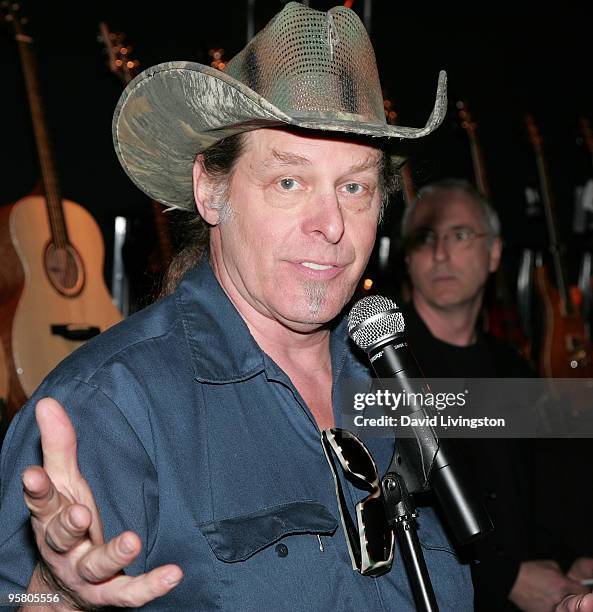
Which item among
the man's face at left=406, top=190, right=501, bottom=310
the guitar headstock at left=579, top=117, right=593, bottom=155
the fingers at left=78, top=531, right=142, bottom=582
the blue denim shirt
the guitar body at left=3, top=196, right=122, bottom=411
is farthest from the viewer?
the guitar headstock at left=579, top=117, right=593, bottom=155

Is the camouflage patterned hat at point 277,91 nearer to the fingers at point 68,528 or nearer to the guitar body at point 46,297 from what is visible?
the fingers at point 68,528

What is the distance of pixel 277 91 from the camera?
1729mm

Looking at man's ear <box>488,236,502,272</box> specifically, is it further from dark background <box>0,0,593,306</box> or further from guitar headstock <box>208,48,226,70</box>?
guitar headstock <box>208,48,226,70</box>

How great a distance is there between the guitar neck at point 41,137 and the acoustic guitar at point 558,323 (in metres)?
3.01

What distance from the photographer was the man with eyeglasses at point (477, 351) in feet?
10.1

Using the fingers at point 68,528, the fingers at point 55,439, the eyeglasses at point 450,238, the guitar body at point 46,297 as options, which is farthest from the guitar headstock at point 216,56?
the fingers at point 68,528

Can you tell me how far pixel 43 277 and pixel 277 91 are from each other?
206 cm

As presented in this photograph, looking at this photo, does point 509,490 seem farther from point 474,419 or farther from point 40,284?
point 40,284

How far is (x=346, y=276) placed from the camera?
182cm

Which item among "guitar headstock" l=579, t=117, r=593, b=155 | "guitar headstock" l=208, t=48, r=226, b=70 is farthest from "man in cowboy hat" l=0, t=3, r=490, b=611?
"guitar headstock" l=579, t=117, r=593, b=155

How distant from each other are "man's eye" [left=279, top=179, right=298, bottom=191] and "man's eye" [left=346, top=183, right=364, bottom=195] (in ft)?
0.38

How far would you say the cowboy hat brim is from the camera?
5.37 feet

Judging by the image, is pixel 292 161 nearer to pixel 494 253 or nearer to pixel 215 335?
pixel 215 335

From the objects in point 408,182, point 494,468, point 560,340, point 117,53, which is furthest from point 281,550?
point 560,340
